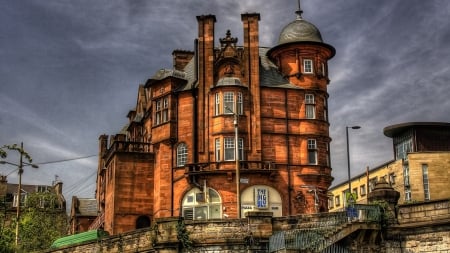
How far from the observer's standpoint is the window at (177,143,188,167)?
51.8 metres

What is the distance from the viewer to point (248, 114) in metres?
51.4

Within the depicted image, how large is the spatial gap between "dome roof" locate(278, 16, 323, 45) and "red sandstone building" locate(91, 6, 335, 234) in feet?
0.37

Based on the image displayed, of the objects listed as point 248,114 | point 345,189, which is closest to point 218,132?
point 248,114

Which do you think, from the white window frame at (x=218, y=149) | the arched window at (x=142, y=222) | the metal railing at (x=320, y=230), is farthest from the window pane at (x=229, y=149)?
the metal railing at (x=320, y=230)

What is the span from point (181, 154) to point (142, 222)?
657 cm

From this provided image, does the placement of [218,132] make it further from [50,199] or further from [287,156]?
[50,199]

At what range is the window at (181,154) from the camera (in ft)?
170

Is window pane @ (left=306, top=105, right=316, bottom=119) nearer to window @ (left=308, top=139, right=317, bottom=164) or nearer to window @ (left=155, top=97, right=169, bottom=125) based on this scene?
window @ (left=308, top=139, right=317, bottom=164)

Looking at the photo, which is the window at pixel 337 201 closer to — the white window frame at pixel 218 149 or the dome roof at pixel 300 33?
the dome roof at pixel 300 33

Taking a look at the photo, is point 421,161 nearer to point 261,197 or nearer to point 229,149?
point 261,197

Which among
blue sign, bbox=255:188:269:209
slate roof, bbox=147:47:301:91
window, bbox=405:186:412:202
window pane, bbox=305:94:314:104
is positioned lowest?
blue sign, bbox=255:188:269:209

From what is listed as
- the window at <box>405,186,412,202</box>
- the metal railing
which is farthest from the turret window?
the window at <box>405,186,412,202</box>

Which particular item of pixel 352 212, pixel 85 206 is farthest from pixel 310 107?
pixel 85 206

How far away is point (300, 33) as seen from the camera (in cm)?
5469
